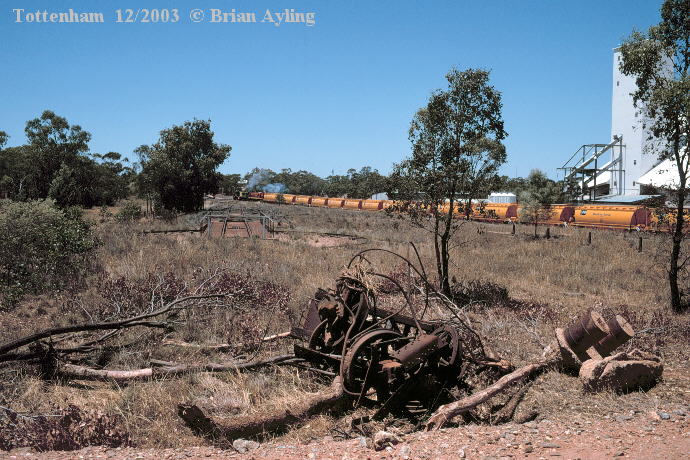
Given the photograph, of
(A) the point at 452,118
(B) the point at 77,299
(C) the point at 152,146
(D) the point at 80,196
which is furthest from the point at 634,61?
(D) the point at 80,196

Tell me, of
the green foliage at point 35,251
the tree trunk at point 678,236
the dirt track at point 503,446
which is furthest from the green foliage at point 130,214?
the dirt track at point 503,446

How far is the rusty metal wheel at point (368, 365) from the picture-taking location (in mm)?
5016

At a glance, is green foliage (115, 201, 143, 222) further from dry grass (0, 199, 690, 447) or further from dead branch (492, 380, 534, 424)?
dead branch (492, 380, 534, 424)

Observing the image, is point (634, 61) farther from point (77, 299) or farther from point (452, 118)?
point (77, 299)

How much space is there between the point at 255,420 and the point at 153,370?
1923mm

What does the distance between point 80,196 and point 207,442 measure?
150ft

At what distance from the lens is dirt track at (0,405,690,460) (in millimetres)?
4075

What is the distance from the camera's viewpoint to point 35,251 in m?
11.1

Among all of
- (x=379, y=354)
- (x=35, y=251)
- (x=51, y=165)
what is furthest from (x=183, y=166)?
(x=379, y=354)

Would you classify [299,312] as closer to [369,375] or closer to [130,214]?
[369,375]

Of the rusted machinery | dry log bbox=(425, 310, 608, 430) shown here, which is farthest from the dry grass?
the rusted machinery

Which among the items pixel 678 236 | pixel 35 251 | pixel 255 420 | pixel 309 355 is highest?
pixel 678 236

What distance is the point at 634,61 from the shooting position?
10.5 metres

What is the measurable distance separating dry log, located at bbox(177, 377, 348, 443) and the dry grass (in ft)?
0.39
